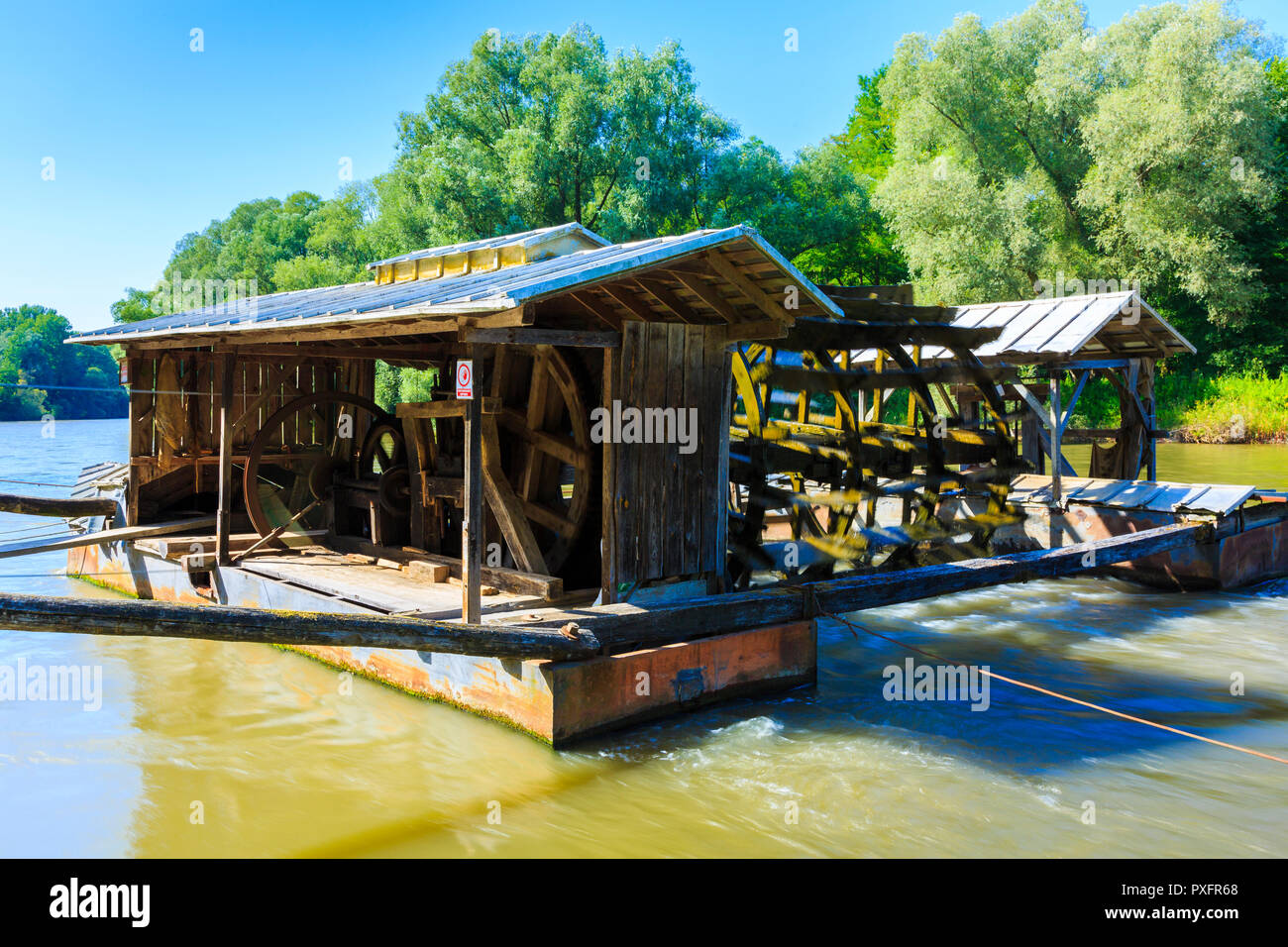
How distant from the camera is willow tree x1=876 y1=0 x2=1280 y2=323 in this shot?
77.6 feet

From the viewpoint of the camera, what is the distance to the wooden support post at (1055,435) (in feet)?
38.5

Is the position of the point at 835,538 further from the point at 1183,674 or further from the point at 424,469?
the point at 424,469

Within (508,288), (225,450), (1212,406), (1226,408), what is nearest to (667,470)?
(508,288)

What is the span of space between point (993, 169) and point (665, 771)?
82.5 ft

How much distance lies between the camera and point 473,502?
20.8ft

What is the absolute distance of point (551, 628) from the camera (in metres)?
6.21

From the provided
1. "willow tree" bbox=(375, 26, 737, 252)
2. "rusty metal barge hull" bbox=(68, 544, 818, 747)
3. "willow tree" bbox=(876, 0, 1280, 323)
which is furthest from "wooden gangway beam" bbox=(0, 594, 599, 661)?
"willow tree" bbox=(876, 0, 1280, 323)

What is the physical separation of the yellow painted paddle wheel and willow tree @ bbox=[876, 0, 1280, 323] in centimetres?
1370

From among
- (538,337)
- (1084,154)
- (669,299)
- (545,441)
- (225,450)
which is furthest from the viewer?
(1084,154)

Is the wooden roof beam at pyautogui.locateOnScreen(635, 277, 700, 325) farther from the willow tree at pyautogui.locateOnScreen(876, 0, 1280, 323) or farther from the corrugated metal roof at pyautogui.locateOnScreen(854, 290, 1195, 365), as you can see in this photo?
the willow tree at pyautogui.locateOnScreen(876, 0, 1280, 323)

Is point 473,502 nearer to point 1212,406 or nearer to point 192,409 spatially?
point 192,409
